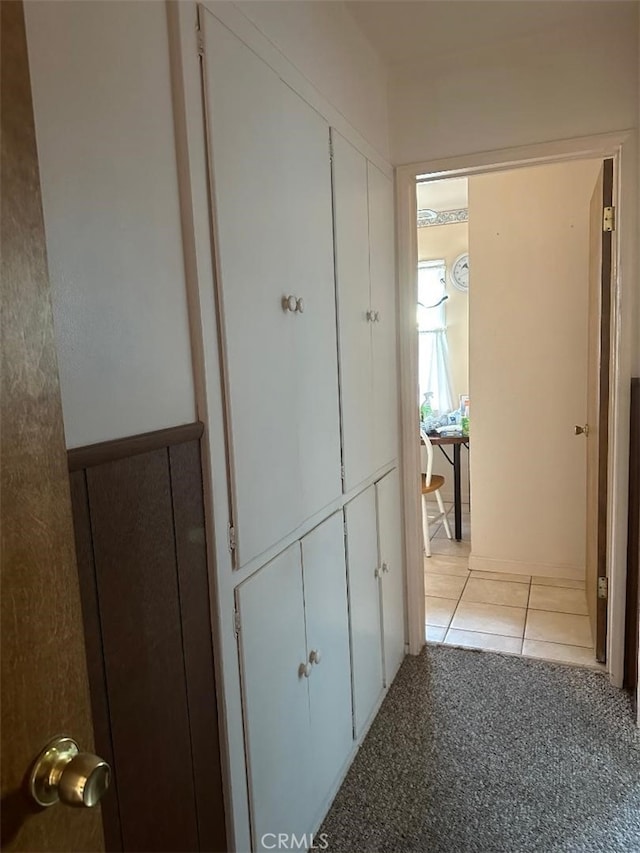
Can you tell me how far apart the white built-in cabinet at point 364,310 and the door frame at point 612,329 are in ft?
0.24

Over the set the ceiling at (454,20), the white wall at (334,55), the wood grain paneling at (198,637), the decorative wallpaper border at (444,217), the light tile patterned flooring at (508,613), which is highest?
the ceiling at (454,20)

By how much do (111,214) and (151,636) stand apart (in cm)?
73

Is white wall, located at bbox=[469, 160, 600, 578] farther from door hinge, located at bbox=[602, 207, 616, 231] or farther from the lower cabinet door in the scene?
the lower cabinet door

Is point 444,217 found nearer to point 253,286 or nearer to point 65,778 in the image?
point 253,286

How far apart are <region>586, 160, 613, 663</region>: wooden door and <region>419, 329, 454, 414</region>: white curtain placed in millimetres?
2352

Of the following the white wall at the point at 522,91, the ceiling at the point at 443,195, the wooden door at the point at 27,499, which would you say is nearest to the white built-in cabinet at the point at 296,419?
the white wall at the point at 522,91

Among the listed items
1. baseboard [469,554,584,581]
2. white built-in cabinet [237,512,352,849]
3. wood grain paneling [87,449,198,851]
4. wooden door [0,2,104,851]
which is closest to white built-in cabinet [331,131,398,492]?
white built-in cabinet [237,512,352,849]

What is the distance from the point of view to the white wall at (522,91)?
218 cm

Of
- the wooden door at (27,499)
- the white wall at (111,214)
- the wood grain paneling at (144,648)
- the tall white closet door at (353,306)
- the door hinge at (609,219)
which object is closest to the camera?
the wooden door at (27,499)

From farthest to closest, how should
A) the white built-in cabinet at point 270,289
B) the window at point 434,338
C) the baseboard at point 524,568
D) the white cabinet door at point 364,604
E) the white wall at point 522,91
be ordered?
the window at point 434,338
the baseboard at point 524,568
the white wall at point 522,91
the white cabinet door at point 364,604
the white built-in cabinet at point 270,289

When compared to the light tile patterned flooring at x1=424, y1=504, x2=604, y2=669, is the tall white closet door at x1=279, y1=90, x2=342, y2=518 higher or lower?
higher

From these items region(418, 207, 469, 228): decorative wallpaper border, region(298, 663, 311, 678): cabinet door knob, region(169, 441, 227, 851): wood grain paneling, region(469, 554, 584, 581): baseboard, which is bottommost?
region(469, 554, 584, 581): baseboard

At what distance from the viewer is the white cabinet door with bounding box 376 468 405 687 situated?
235 cm

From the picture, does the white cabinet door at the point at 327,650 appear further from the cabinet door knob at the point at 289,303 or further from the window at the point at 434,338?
the window at the point at 434,338
